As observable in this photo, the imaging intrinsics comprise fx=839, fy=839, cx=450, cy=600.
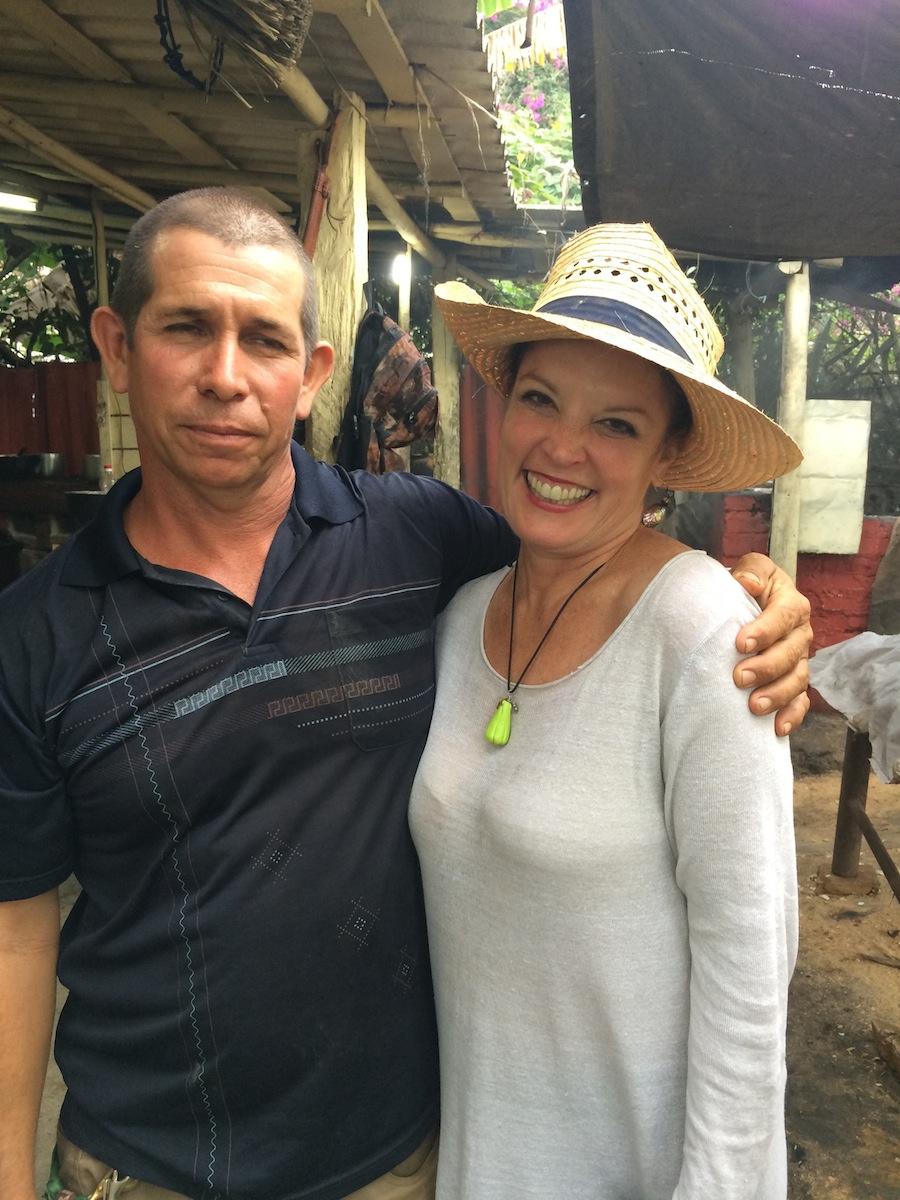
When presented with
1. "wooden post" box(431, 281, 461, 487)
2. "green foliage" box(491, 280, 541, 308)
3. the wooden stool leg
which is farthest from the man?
"green foliage" box(491, 280, 541, 308)

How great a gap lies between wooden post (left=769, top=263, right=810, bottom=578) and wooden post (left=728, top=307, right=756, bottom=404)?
0.84 metres

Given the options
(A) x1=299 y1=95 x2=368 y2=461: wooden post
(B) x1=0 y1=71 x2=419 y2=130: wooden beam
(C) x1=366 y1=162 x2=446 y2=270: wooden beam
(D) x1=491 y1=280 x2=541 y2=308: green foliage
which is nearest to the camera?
→ (A) x1=299 y1=95 x2=368 y2=461: wooden post

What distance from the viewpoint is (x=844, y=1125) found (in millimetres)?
3061

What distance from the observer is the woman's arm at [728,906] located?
1.17 meters

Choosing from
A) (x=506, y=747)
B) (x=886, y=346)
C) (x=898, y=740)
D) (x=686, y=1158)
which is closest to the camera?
(x=686, y=1158)

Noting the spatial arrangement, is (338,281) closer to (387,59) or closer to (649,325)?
(387,59)

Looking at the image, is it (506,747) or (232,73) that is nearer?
(506,747)

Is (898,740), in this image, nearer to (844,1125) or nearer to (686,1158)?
(844,1125)

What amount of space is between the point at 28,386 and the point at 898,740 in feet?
31.0

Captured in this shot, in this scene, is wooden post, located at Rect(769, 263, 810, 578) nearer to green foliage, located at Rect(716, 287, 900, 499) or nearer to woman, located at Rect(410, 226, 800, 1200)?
green foliage, located at Rect(716, 287, 900, 499)

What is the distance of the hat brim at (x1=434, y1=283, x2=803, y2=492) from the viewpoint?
1.29 metres

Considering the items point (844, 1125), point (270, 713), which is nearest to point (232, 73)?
point (270, 713)

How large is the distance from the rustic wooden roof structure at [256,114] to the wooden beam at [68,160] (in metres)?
0.01

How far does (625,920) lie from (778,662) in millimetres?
452
